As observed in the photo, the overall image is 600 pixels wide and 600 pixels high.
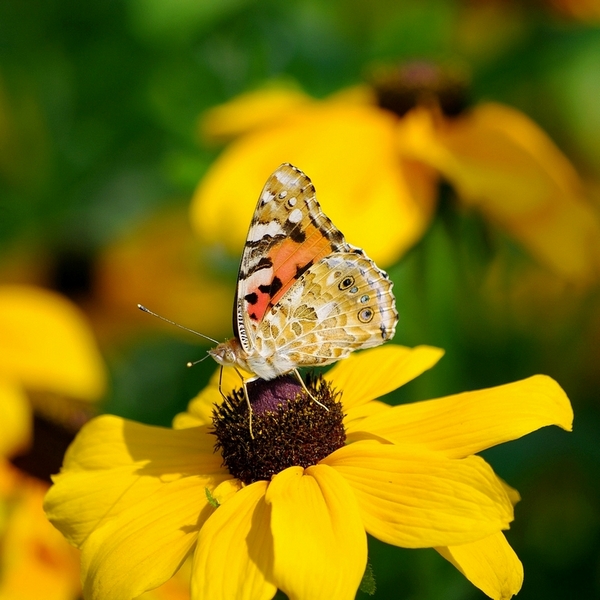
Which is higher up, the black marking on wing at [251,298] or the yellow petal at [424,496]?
the black marking on wing at [251,298]

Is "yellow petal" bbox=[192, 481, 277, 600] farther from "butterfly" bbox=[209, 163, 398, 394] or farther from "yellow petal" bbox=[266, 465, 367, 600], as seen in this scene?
"butterfly" bbox=[209, 163, 398, 394]

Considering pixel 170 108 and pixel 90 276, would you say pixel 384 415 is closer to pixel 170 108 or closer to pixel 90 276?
pixel 170 108

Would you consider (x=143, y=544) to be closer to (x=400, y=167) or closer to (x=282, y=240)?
(x=282, y=240)

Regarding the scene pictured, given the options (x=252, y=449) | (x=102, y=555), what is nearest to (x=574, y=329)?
(x=252, y=449)

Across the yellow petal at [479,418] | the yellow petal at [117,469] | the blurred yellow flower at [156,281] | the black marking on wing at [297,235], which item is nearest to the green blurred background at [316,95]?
the blurred yellow flower at [156,281]

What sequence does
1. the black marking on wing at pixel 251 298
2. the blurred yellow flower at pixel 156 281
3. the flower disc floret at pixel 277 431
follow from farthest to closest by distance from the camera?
the blurred yellow flower at pixel 156 281 < the black marking on wing at pixel 251 298 < the flower disc floret at pixel 277 431

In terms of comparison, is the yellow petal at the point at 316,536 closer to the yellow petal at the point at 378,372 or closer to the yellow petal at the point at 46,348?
the yellow petal at the point at 378,372

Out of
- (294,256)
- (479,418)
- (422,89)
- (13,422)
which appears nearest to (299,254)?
(294,256)
